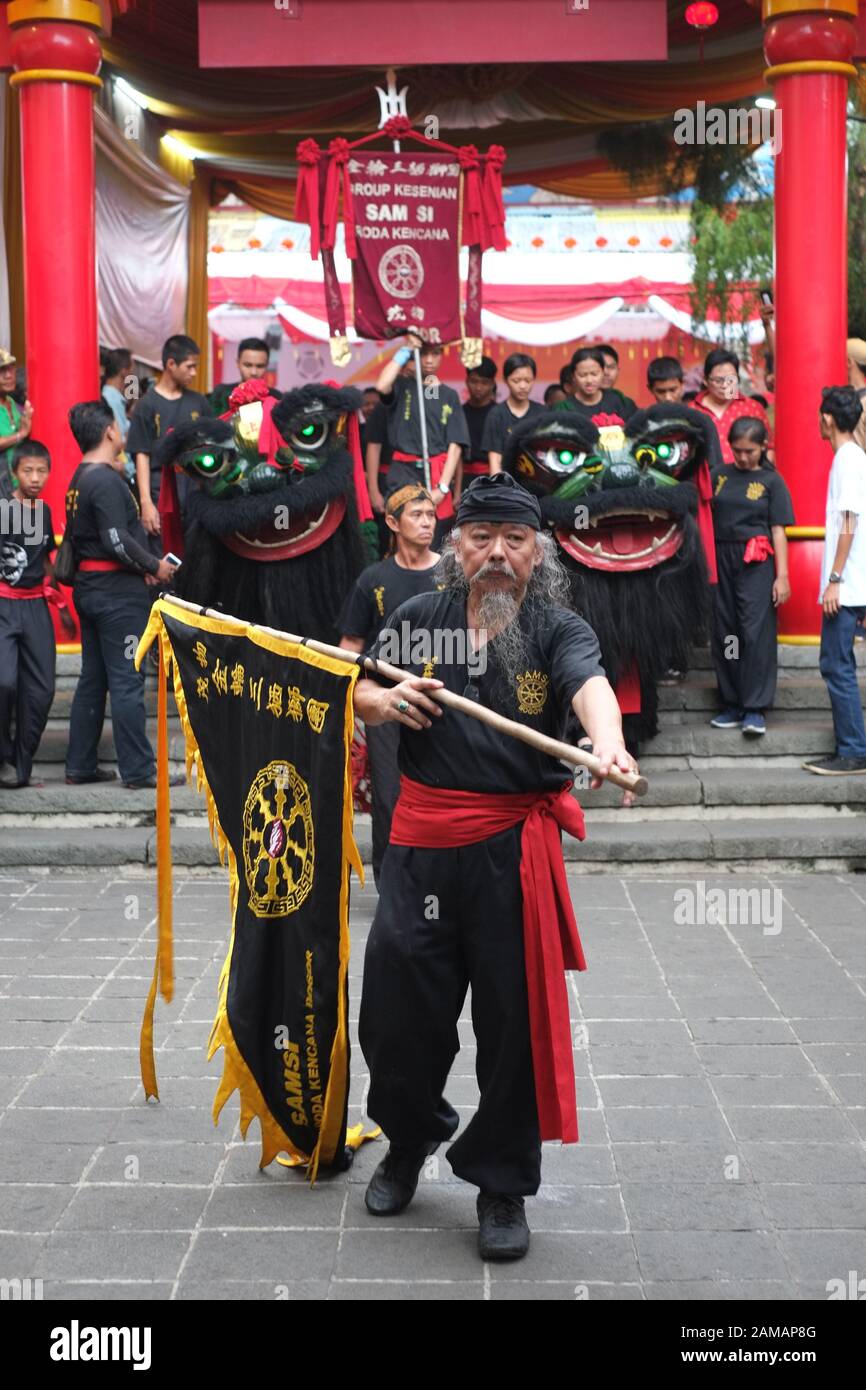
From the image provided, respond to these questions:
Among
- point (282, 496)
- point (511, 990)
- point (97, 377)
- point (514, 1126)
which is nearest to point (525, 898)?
point (511, 990)

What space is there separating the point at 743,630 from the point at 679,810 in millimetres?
1178

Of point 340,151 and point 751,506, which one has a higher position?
point 340,151

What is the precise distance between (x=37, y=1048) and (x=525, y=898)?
217 cm

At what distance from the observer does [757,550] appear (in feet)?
29.7

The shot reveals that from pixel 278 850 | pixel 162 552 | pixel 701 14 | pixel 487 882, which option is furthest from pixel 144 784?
pixel 701 14

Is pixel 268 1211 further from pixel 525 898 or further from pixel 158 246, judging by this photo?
pixel 158 246

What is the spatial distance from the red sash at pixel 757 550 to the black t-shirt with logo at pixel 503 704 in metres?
4.96

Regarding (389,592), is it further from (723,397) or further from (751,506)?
(723,397)

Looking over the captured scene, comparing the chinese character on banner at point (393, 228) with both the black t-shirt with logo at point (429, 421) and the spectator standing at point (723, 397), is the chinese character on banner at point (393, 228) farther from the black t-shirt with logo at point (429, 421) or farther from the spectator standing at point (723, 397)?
the spectator standing at point (723, 397)

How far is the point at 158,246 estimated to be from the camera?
46.2 feet

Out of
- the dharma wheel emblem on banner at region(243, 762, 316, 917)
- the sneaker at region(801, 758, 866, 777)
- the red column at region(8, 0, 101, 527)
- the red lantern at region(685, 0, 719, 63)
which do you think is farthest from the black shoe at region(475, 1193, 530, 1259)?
the red lantern at region(685, 0, 719, 63)

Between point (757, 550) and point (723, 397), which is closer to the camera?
point (757, 550)

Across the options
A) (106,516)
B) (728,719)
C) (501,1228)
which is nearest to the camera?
(501,1228)

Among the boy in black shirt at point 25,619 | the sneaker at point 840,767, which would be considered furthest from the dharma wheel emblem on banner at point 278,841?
the sneaker at point 840,767
